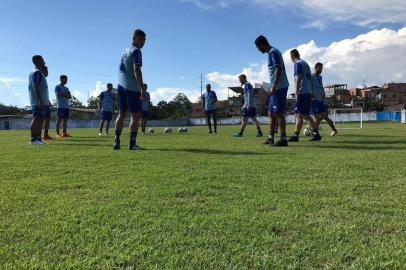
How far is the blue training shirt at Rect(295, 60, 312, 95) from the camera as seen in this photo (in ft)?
32.8

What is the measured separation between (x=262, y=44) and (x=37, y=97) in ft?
18.4

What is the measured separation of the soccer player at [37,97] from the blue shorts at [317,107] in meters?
7.85

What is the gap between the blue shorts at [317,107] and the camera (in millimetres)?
12695

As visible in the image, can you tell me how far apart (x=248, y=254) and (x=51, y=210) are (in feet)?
5.56

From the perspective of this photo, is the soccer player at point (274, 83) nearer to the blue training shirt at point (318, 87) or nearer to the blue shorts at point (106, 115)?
the blue training shirt at point (318, 87)

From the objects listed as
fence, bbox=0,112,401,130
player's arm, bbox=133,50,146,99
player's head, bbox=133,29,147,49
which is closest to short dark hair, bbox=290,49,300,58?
player's head, bbox=133,29,147,49

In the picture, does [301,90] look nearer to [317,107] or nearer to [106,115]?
[317,107]

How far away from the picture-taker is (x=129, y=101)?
8.18 meters

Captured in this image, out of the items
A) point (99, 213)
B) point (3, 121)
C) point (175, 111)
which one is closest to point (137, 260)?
point (99, 213)

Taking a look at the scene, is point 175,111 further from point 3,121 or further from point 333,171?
point 333,171

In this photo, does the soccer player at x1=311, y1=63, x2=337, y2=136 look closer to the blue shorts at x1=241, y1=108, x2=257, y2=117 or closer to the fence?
the blue shorts at x1=241, y1=108, x2=257, y2=117

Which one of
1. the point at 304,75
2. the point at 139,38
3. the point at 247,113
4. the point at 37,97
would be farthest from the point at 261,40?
the point at 37,97

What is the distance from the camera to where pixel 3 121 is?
54938mm

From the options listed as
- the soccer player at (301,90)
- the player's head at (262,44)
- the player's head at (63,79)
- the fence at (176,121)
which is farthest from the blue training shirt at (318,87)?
the fence at (176,121)
